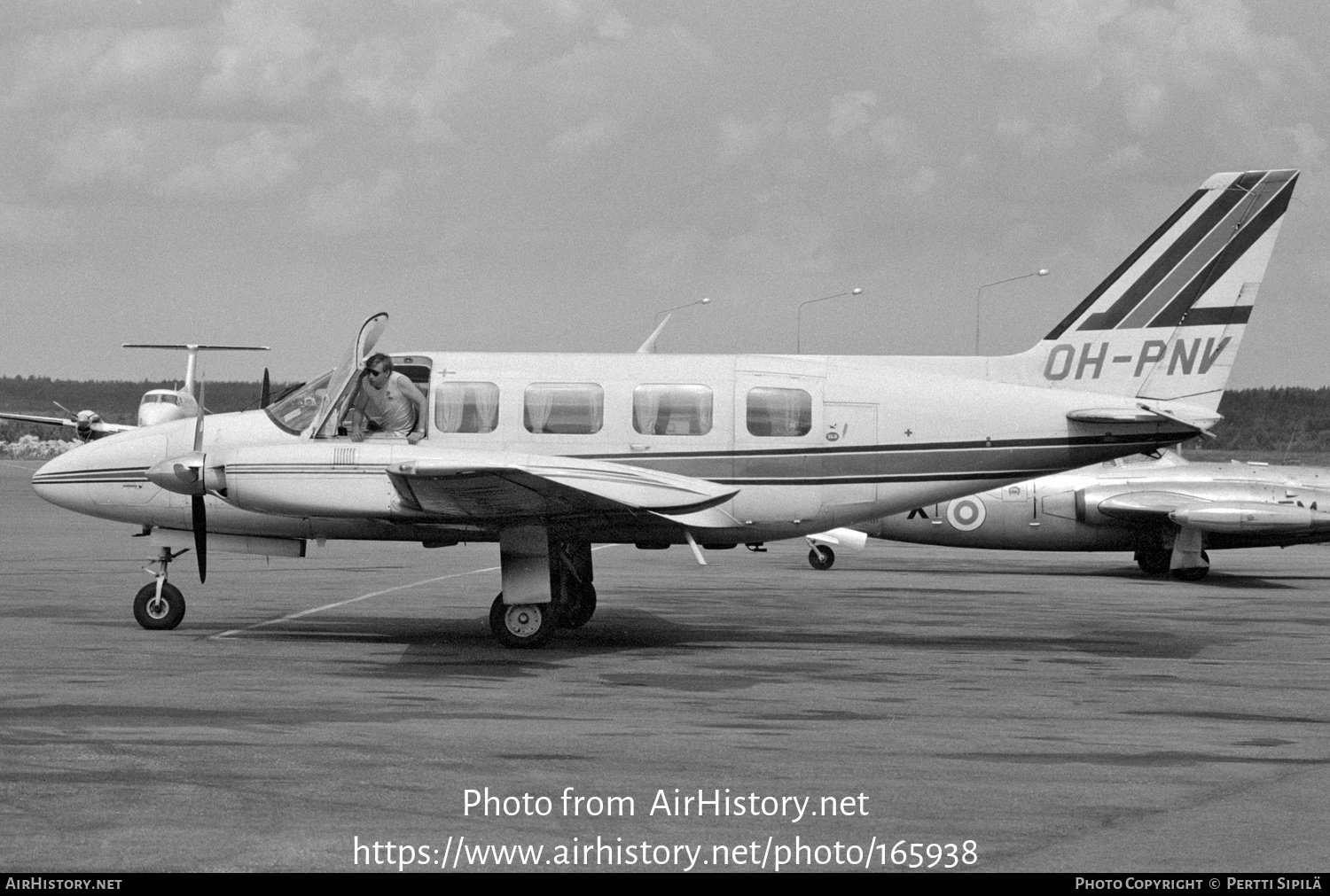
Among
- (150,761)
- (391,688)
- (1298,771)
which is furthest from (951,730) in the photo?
(150,761)

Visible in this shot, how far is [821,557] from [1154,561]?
5.83 meters

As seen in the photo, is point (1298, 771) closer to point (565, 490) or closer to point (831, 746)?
point (831, 746)

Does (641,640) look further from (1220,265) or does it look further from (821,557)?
(821,557)

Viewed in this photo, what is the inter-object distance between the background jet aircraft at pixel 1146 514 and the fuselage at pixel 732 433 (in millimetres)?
8832

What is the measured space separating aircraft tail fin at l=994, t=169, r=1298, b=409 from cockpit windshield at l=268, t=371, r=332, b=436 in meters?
7.88

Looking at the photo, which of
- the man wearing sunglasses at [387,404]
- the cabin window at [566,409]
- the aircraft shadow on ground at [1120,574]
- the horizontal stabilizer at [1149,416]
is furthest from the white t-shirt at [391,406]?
the aircraft shadow on ground at [1120,574]

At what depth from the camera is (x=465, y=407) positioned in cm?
1623

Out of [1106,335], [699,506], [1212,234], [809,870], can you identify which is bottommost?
[809,870]

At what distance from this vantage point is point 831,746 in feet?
34.1

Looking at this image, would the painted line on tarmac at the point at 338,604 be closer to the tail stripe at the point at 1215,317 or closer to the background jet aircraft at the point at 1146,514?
the background jet aircraft at the point at 1146,514

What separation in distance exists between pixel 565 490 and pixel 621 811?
6.43 m

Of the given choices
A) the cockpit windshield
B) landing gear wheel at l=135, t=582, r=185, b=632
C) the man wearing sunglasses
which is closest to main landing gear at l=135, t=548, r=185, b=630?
landing gear wheel at l=135, t=582, r=185, b=632

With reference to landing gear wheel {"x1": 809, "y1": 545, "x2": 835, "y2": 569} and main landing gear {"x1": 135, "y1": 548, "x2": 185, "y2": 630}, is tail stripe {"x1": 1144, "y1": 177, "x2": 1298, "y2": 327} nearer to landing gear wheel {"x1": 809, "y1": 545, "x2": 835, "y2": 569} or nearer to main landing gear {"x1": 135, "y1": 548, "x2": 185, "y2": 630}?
landing gear wheel {"x1": 809, "y1": 545, "x2": 835, "y2": 569}

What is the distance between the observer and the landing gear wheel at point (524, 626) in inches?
608
